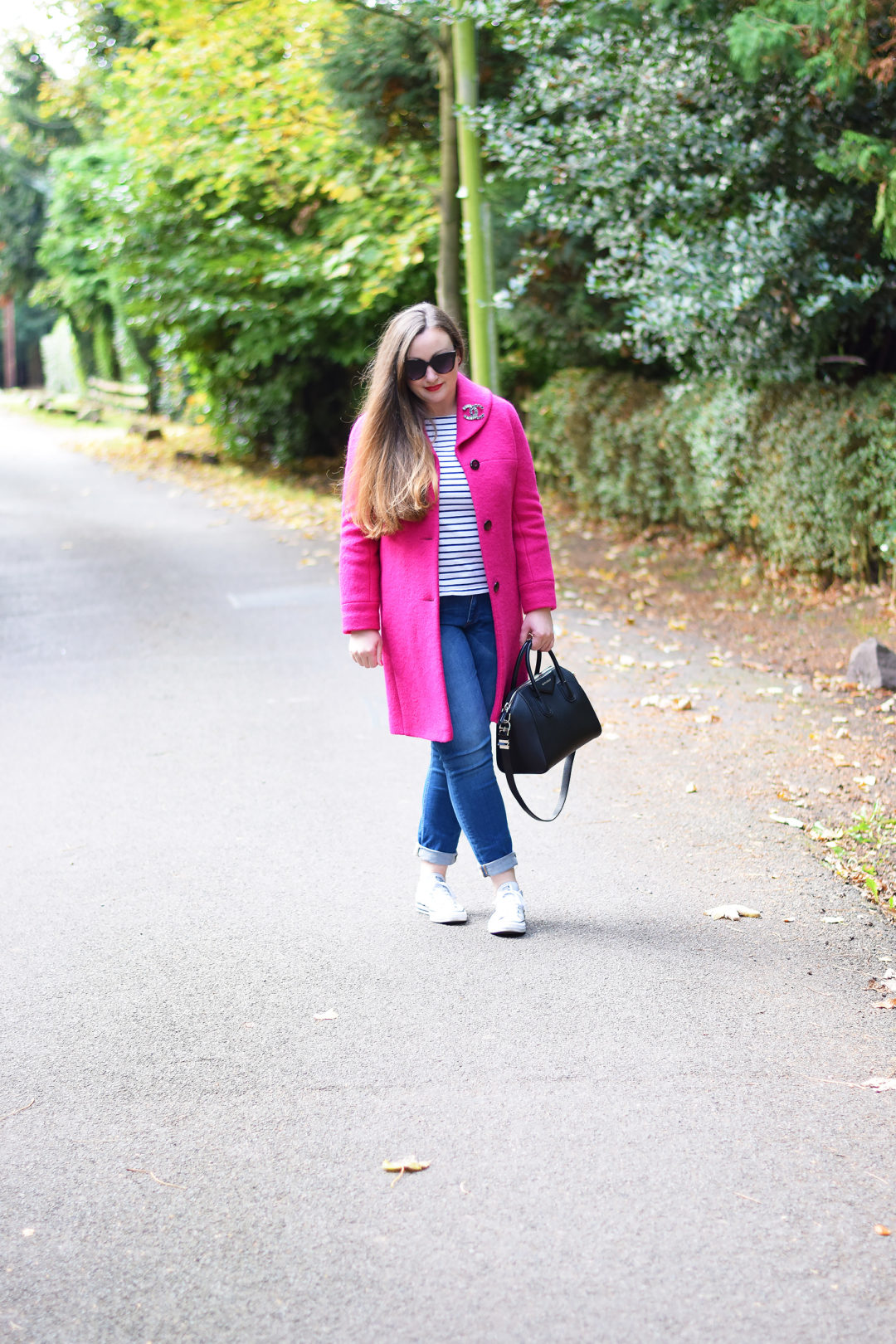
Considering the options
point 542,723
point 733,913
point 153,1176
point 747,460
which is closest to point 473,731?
point 542,723

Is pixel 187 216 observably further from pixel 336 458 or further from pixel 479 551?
pixel 479 551

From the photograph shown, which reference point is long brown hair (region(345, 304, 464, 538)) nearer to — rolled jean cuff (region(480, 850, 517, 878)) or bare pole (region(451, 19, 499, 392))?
rolled jean cuff (region(480, 850, 517, 878))

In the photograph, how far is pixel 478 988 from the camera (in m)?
3.82

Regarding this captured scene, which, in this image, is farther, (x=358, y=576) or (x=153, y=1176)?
(x=358, y=576)

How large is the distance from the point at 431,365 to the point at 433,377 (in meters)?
0.03

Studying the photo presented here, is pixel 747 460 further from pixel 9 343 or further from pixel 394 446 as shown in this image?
pixel 9 343

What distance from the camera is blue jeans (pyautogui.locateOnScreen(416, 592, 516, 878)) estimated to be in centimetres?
407

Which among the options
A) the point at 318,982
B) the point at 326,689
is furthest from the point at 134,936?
the point at 326,689

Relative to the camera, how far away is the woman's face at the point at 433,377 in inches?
155

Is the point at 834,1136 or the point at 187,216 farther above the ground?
the point at 187,216

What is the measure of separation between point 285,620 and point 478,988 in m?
5.83

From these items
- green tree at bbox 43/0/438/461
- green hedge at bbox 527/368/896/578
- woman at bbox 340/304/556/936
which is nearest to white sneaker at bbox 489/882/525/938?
woman at bbox 340/304/556/936

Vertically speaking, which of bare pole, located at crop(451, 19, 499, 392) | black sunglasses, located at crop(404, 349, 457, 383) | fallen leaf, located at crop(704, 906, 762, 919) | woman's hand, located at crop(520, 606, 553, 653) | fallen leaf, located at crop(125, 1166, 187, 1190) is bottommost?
fallen leaf, located at crop(704, 906, 762, 919)

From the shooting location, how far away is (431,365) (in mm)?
3939
